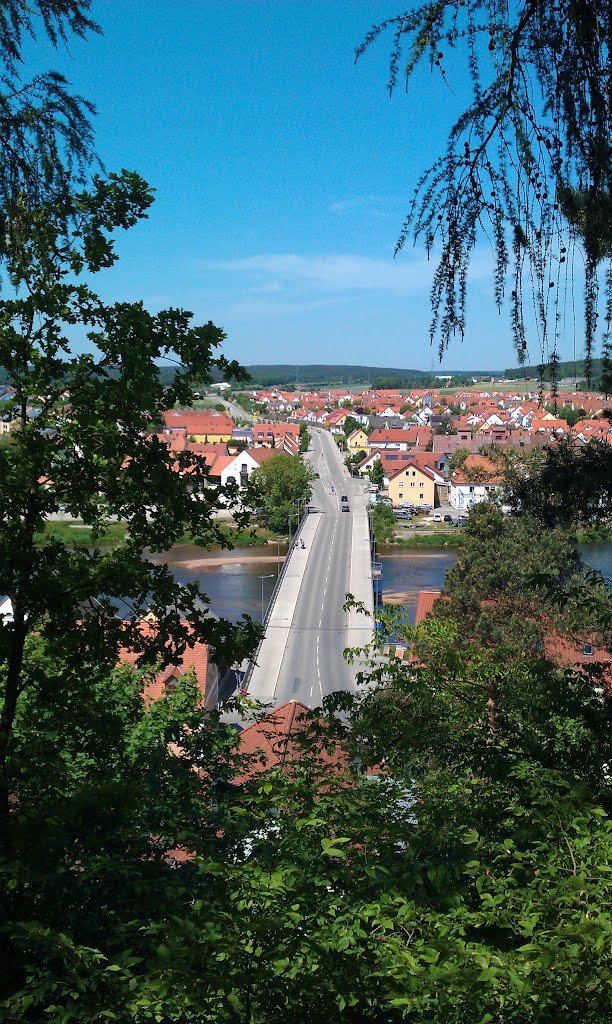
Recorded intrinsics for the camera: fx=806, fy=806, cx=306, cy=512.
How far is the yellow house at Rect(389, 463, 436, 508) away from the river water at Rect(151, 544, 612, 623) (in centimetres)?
783

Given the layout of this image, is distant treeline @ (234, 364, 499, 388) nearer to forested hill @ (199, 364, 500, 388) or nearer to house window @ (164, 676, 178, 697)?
forested hill @ (199, 364, 500, 388)

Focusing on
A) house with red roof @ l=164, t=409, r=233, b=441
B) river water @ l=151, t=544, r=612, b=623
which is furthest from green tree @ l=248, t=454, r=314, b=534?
house with red roof @ l=164, t=409, r=233, b=441

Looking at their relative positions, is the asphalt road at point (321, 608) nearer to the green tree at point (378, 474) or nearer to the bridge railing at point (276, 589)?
the bridge railing at point (276, 589)

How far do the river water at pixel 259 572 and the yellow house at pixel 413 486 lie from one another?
308 inches

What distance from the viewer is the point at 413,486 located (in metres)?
30.8

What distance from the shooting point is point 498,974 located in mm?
1360

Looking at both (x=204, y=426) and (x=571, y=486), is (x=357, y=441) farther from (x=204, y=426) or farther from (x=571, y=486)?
(x=571, y=486)

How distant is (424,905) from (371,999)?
24cm

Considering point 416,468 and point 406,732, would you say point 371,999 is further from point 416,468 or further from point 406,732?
point 416,468

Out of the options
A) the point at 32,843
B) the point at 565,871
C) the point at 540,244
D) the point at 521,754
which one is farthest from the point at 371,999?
the point at 540,244

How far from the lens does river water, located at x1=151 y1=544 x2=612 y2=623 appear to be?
1678 centimetres

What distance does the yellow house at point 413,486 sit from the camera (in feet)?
100.0

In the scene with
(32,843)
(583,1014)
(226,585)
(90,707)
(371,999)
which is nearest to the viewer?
(583,1014)

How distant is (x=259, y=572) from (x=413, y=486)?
12.0 metres
